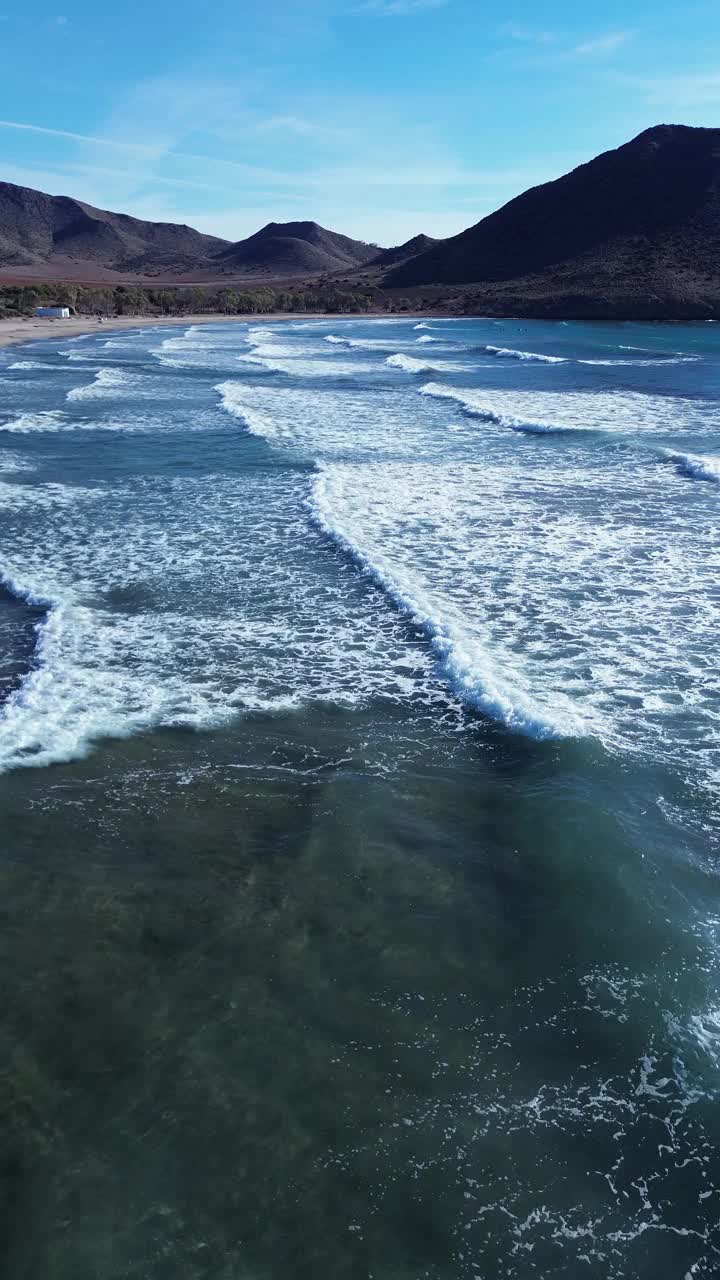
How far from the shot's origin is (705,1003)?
5.36 m

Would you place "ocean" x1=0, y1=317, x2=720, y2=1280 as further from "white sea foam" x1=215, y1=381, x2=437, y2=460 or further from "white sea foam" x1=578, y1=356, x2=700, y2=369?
"white sea foam" x1=578, y1=356, x2=700, y2=369

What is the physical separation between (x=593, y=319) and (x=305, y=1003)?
9580 centimetres

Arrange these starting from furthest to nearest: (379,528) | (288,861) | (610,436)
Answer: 1. (610,436)
2. (379,528)
3. (288,861)

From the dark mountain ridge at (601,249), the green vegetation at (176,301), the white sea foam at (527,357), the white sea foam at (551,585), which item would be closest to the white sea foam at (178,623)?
the white sea foam at (551,585)

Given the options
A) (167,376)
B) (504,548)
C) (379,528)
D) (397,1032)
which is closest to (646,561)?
(504,548)

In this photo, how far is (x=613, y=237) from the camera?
117250 millimetres

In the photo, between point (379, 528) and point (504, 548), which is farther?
point (379, 528)

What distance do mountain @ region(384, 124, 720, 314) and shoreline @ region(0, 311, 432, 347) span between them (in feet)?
61.4

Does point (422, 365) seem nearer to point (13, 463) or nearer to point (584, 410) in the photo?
point (584, 410)

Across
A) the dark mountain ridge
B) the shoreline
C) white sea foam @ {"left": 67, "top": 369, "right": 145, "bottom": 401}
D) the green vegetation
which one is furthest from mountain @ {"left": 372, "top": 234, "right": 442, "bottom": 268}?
white sea foam @ {"left": 67, "top": 369, "right": 145, "bottom": 401}

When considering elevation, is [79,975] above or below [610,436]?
below

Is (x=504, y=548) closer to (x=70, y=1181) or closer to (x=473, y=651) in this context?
(x=473, y=651)

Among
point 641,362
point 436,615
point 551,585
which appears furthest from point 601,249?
point 436,615

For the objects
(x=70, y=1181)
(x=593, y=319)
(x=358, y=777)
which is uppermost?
(x=593, y=319)
